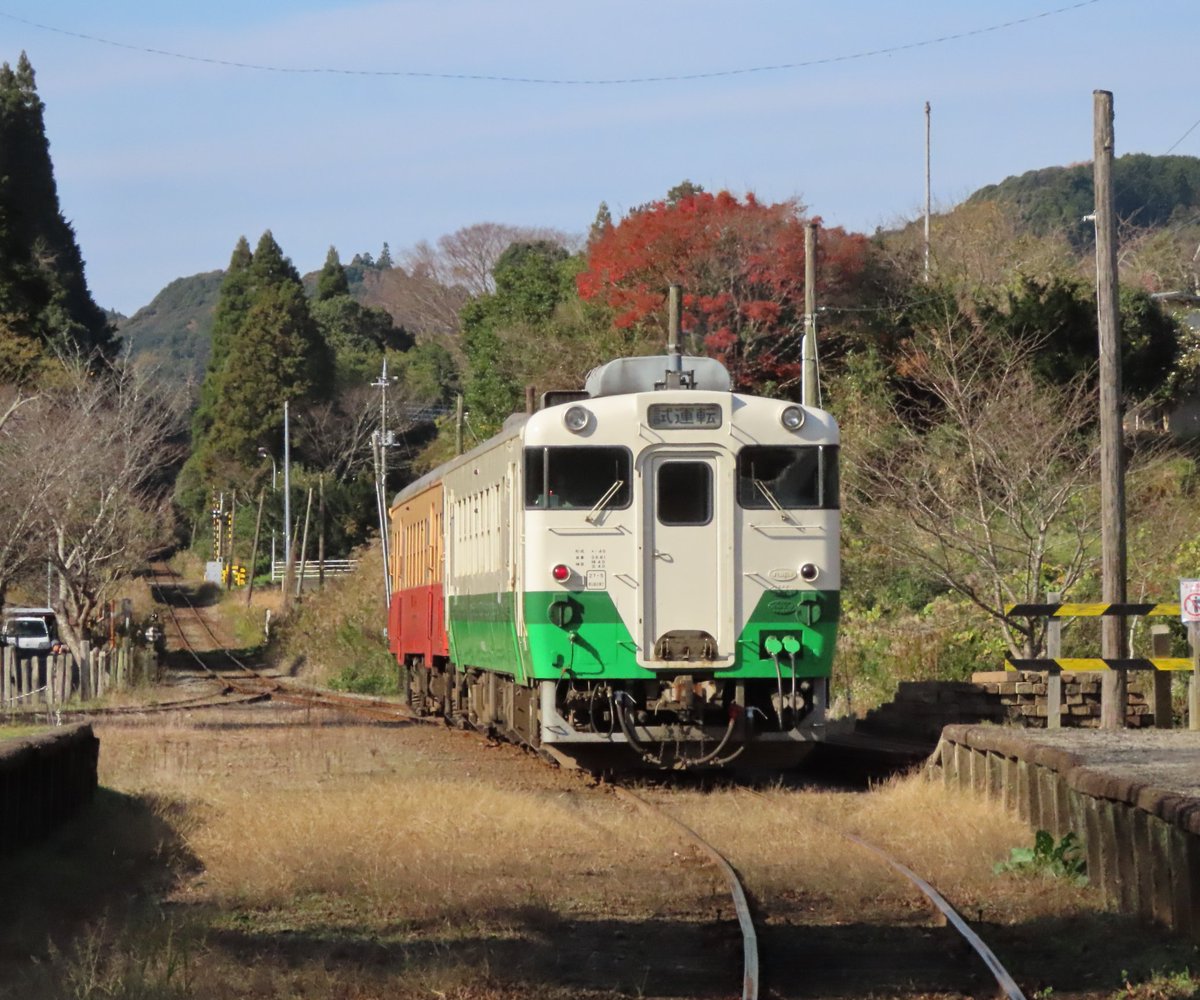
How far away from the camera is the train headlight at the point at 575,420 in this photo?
1397 centimetres

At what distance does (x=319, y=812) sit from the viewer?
473 inches

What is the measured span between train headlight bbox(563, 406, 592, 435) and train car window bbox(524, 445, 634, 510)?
0.46 feet

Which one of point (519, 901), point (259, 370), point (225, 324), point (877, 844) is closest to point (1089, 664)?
point (877, 844)

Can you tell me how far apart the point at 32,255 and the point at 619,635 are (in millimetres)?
50238

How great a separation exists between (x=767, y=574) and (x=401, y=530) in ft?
39.8

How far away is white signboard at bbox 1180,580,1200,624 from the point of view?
1374 cm

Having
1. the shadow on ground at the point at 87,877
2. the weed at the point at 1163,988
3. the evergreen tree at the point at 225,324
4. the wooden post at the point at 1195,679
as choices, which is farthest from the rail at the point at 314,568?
the weed at the point at 1163,988

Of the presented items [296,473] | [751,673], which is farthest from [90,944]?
[296,473]

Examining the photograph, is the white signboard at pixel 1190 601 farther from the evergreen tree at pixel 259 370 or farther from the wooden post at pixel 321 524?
the evergreen tree at pixel 259 370

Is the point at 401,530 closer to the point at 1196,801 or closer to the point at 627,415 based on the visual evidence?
the point at 627,415

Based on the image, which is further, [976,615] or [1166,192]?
[1166,192]

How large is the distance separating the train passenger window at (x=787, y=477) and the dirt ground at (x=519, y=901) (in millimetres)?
2327

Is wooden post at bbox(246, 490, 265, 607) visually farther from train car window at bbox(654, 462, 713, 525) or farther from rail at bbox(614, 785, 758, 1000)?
rail at bbox(614, 785, 758, 1000)

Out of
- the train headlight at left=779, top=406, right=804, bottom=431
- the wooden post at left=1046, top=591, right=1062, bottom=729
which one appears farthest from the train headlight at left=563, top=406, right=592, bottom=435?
the wooden post at left=1046, top=591, right=1062, bottom=729
